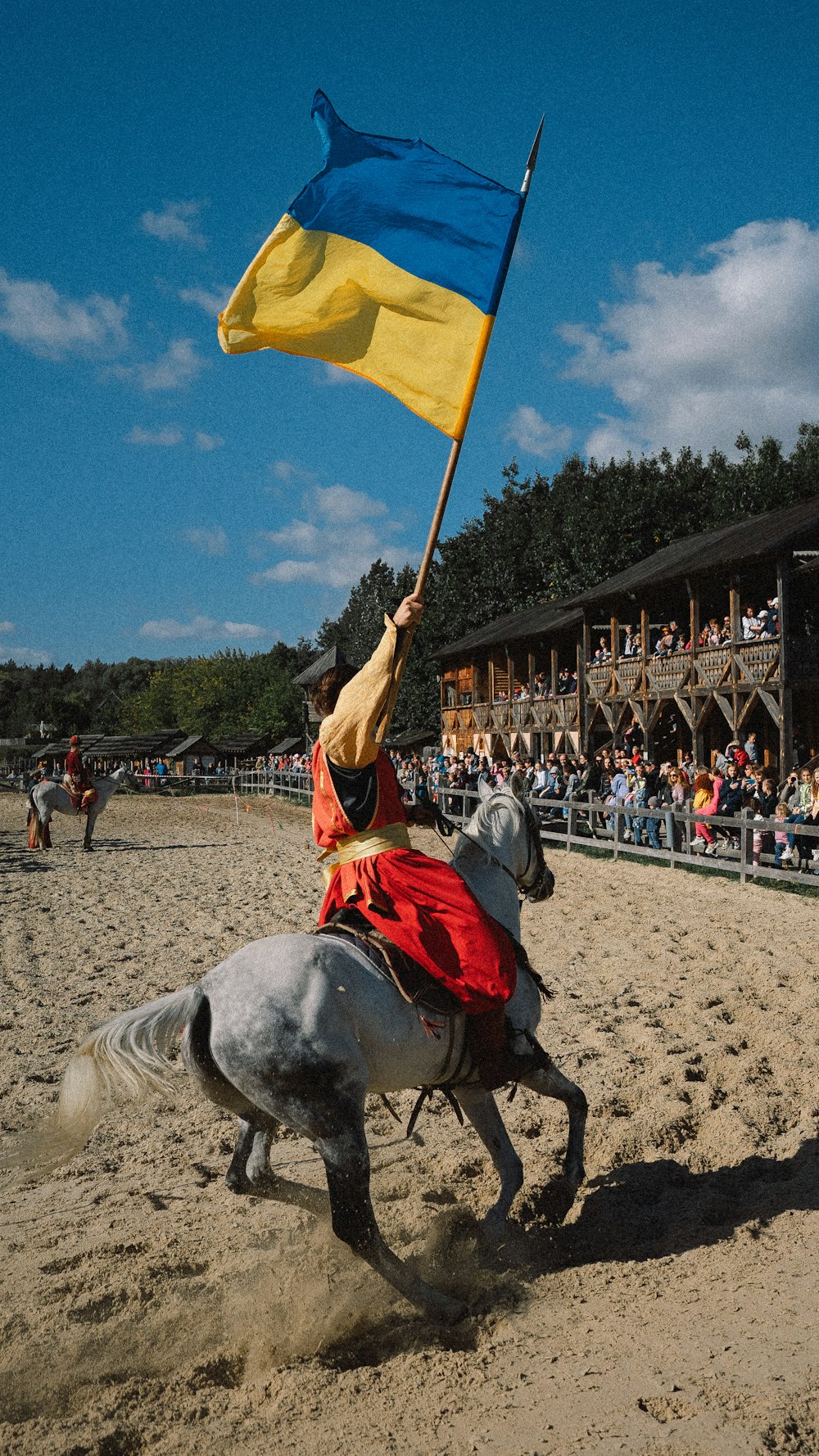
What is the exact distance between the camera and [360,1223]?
3.65 metres

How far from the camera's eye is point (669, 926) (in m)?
10.7

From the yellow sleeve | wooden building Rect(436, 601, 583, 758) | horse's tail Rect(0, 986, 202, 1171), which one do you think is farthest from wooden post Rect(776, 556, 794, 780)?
horse's tail Rect(0, 986, 202, 1171)

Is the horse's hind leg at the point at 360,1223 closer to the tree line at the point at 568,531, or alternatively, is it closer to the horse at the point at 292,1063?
the horse at the point at 292,1063

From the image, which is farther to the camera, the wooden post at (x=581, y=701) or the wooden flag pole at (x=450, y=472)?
the wooden post at (x=581, y=701)

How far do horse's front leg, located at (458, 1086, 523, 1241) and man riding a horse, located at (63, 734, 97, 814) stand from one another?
18.6m

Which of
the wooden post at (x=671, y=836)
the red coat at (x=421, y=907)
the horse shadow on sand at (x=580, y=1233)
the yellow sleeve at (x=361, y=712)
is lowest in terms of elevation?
the horse shadow on sand at (x=580, y=1233)

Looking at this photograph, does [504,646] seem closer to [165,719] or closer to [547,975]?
[547,975]

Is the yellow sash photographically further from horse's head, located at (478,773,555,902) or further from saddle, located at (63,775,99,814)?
saddle, located at (63,775,99,814)

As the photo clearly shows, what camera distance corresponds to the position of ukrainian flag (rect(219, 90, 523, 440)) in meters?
4.56

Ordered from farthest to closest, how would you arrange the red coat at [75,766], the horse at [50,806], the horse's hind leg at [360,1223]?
the red coat at [75,766] < the horse at [50,806] < the horse's hind leg at [360,1223]

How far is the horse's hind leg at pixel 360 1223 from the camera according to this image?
365 centimetres

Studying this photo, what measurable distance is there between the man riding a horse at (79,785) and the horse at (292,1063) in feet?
60.5

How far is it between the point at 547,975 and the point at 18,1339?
5736mm

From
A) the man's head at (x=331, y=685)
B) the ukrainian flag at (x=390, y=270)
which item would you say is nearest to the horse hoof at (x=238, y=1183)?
the man's head at (x=331, y=685)
